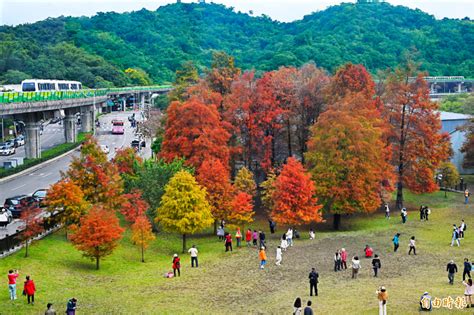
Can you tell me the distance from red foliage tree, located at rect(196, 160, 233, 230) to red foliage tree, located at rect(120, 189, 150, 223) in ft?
15.9

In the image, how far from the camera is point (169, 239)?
47.6 metres

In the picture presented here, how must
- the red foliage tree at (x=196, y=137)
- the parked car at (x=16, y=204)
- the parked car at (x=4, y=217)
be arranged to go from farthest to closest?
the red foliage tree at (x=196, y=137)
the parked car at (x=16, y=204)
the parked car at (x=4, y=217)

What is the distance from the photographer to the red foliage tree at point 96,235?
1416 inches

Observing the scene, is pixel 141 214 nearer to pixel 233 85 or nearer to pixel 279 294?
pixel 279 294

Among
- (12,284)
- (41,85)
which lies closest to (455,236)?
(12,284)

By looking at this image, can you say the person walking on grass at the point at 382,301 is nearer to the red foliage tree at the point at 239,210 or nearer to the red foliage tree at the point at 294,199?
the red foliage tree at the point at 294,199

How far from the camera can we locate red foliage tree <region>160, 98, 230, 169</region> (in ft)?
179

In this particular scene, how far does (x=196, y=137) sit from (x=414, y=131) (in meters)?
19.6

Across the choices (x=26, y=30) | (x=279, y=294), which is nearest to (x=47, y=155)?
(x=279, y=294)

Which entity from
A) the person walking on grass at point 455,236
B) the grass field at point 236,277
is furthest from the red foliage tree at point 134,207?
the person walking on grass at point 455,236

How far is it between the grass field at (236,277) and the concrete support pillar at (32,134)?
35.7 meters

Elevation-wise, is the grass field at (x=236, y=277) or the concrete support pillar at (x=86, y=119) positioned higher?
the concrete support pillar at (x=86, y=119)

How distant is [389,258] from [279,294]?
10.4 m

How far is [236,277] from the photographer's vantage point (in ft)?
115
